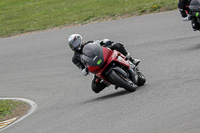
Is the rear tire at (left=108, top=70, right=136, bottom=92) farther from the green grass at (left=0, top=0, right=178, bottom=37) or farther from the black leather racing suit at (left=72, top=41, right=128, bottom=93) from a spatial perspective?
the green grass at (left=0, top=0, right=178, bottom=37)

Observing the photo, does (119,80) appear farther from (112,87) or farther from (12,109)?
(12,109)

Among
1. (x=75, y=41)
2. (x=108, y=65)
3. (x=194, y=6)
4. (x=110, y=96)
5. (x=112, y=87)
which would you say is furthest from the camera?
(x=194, y=6)

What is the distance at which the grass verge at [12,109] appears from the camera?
458 inches

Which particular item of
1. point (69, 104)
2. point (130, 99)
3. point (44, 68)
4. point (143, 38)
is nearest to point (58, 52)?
point (44, 68)

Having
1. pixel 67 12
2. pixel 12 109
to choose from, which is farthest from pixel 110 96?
pixel 67 12

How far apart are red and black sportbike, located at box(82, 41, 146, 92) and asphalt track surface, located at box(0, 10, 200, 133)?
318mm

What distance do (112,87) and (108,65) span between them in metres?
2.00

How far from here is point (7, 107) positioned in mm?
12281

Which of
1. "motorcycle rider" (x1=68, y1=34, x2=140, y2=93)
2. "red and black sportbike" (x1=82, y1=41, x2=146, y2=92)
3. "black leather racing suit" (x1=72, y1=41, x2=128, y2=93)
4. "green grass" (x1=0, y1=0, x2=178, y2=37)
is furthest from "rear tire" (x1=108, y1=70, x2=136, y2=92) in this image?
"green grass" (x1=0, y1=0, x2=178, y2=37)

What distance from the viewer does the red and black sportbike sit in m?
10.1

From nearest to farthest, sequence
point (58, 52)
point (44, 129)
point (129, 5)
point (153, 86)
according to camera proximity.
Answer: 1. point (44, 129)
2. point (153, 86)
3. point (58, 52)
4. point (129, 5)

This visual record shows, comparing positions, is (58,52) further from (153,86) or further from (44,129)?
(44,129)

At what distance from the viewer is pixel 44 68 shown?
15961 mm

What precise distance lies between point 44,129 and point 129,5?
1590 cm
